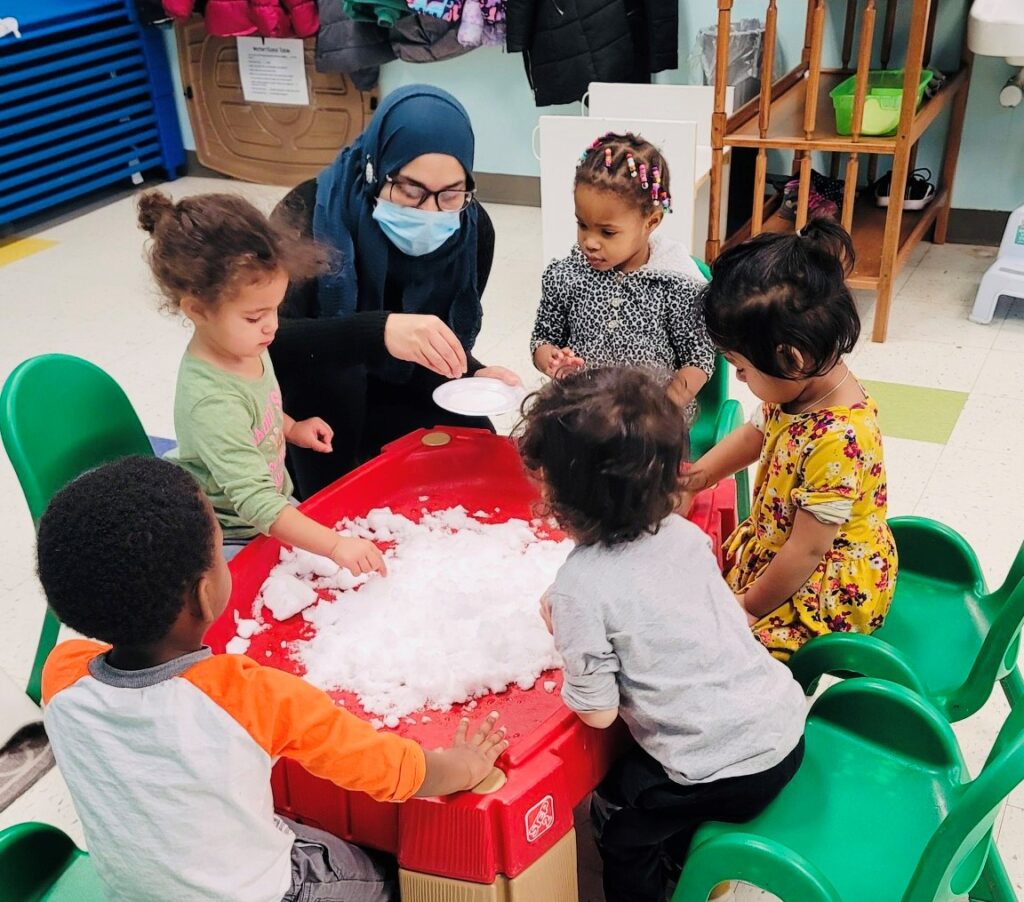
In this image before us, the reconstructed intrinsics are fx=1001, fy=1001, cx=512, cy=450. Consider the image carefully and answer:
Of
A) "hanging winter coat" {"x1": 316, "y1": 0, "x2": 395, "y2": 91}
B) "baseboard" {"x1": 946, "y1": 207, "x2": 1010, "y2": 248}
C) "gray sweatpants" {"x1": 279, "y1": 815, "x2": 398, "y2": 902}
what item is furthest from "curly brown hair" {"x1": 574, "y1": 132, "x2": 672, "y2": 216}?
"hanging winter coat" {"x1": 316, "y1": 0, "x2": 395, "y2": 91}

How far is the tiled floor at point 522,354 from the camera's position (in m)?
2.07

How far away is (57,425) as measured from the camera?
144cm

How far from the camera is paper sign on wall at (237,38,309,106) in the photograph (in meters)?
4.59

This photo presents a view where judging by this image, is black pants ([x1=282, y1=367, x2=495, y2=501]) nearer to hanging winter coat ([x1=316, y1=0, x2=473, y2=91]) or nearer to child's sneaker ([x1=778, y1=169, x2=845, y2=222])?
child's sneaker ([x1=778, y1=169, x2=845, y2=222])

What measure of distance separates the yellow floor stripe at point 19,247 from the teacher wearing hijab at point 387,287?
2920 mm

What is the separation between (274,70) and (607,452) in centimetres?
422

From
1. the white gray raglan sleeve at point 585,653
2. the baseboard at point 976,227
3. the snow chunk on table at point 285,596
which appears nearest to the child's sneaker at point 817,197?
the baseboard at point 976,227

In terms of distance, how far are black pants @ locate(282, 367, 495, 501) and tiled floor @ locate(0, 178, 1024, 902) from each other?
14.1 inches

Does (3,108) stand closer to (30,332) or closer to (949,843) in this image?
(30,332)

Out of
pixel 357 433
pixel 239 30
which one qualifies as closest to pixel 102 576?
pixel 357 433

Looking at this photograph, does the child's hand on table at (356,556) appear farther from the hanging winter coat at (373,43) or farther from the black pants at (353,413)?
the hanging winter coat at (373,43)

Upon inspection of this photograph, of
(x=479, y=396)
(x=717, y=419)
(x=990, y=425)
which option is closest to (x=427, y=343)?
(x=479, y=396)

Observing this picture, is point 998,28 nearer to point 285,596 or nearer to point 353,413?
point 353,413

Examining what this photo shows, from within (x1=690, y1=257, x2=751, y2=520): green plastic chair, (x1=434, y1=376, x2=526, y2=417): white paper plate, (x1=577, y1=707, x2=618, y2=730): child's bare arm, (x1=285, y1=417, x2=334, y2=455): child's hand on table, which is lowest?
(x1=690, y1=257, x2=751, y2=520): green plastic chair
